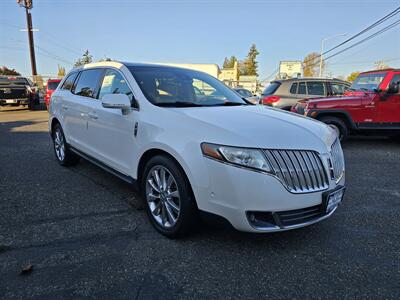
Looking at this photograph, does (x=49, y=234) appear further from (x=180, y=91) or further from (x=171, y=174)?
(x=180, y=91)

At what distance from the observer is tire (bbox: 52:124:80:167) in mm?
5129

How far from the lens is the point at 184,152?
2572 mm

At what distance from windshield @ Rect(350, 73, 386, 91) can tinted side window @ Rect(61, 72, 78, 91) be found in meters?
6.59

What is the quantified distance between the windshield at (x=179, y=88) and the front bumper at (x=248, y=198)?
3.68ft

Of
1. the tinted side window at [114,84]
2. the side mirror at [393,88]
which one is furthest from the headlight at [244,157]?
the side mirror at [393,88]

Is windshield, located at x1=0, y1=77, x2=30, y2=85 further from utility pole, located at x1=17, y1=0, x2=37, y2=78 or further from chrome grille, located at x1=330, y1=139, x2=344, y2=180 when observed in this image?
chrome grille, located at x1=330, y1=139, x2=344, y2=180

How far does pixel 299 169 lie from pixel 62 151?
4.26m

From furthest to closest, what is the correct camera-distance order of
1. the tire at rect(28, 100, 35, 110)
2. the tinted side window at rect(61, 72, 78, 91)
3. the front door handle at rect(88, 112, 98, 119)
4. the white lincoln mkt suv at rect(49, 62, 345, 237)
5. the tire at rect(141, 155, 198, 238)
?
1. the tire at rect(28, 100, 35, 110)
2. the tinted side window at rect(61, 72, 78, 91)
3. the front door handle at rect(88, 112, 98, 119)
4. the tire at rect(141, 155, 198, 238)
5. the white lincoln mkt suv at rect(49, 62, 345, 237)

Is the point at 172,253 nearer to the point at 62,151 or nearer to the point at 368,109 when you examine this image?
the point at 62,151

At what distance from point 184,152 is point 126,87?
133 cm

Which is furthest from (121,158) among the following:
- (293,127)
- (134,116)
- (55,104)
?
(55,104)

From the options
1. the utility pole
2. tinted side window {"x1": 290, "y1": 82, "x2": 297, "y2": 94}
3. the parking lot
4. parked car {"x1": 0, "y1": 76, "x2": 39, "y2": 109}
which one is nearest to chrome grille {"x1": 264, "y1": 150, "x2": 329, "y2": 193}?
the parking lot

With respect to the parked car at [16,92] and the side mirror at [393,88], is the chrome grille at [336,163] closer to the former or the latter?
the side mirror at [393,88]

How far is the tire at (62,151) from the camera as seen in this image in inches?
202
